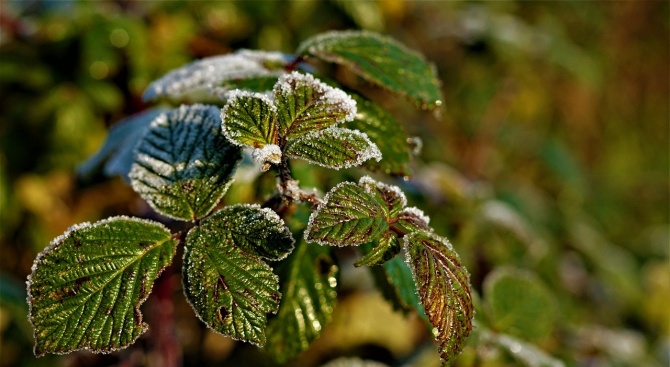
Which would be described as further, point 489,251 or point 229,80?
point 489,251

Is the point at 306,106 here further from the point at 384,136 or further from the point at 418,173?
the point at 418,173

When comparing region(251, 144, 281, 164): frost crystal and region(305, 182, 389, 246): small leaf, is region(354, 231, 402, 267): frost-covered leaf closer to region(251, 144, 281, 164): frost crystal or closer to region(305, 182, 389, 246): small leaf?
region(305, 182, 389, 246): small leaf

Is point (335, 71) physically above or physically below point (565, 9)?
above

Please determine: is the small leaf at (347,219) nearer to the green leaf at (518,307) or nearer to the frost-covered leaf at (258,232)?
the frost-covered leaf at (258,232)

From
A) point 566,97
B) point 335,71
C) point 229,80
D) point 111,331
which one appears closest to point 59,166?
point 335,71

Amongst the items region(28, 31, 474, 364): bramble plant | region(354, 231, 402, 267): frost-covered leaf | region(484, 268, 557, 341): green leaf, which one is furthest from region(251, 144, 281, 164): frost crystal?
region(484, 268, 557, 341): green leaf

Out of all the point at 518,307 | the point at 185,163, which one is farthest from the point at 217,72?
the point at 518,307

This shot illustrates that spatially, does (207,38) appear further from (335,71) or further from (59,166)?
(59,166)
